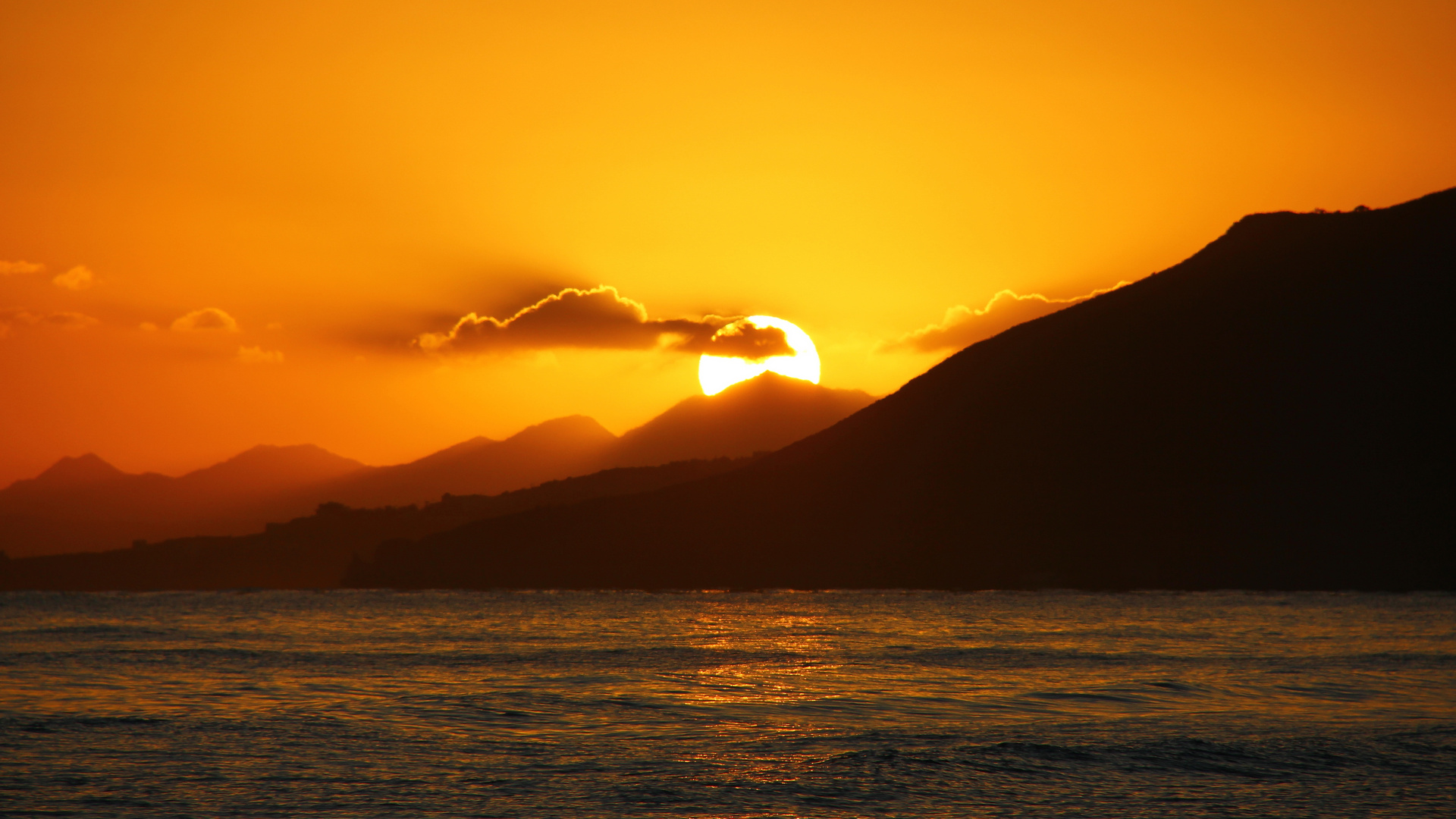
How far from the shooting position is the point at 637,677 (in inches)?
2010

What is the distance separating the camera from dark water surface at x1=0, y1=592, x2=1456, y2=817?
977 inches

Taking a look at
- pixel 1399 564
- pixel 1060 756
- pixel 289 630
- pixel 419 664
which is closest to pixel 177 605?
pixel 289 630

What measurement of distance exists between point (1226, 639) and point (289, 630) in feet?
243

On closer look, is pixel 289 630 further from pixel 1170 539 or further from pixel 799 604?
pixel 1170 539

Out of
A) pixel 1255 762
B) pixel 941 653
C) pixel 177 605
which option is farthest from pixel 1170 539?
pixel 1255 762

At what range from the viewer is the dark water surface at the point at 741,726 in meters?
24.8

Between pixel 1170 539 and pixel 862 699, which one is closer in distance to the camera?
pixel 862 699

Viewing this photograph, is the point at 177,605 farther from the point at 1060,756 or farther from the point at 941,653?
the point at 1060,756

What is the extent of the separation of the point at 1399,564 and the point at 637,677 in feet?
535

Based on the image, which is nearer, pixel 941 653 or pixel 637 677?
pixel 637 677

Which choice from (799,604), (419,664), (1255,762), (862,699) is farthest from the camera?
(799,604)

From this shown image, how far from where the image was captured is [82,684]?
48000 mm

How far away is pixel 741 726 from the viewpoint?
3512 cm

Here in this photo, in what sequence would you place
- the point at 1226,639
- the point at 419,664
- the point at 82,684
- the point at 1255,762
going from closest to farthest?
the point at 1255,762, the point at 82,684, the point at 419,664, the point at 1226,639
